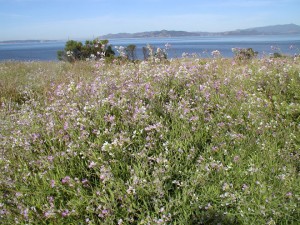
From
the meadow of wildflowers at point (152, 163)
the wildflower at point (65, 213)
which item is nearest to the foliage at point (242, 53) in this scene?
the meadow of wildflowers at point (152, 163)

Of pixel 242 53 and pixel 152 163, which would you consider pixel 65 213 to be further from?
pixel 242 53

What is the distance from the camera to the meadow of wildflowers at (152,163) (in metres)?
2.41

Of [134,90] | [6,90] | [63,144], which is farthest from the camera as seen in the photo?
[6,90]

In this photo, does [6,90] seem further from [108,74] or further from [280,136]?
[280,136]

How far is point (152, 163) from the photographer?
2758mm

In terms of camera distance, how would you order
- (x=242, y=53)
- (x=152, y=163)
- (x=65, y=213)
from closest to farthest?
(x=65, y=213)
(x=152, y=163)
(x=242, y=53)

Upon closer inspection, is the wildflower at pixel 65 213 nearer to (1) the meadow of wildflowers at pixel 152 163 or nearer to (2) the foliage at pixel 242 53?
(1) the meadow of wildflowers at pixel 152 163

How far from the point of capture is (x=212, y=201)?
8.38 ft

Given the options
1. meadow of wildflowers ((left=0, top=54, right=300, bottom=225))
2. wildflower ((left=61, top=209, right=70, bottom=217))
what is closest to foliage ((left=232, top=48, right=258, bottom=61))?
meadow of wildflowers ((left=0, top=54, right=300, bottom=225))

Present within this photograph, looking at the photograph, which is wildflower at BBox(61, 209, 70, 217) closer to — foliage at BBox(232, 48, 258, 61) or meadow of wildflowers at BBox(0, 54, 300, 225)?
meadow of wildflowers at BBox(0, 54, 300, 225)

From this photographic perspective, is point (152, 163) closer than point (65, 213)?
No

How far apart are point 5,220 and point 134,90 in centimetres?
254


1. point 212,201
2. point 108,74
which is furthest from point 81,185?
point 108,74

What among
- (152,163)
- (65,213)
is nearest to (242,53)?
(152,163)
